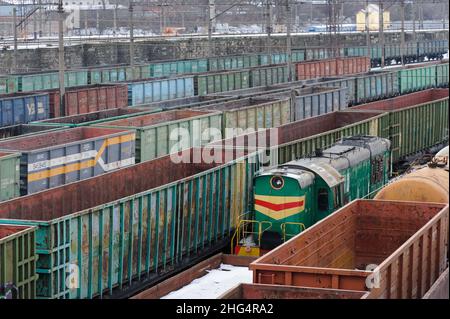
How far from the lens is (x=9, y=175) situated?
2022 cm

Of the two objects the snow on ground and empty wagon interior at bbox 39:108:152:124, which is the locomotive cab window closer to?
the snow on ground

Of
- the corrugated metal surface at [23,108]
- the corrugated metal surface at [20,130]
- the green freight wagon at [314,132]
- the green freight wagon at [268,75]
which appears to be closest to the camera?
the green freight wagon at [314,132]

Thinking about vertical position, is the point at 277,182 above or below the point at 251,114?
below

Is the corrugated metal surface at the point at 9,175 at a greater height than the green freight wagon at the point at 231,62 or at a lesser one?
lesser

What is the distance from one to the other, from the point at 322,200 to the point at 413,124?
14.4 metres

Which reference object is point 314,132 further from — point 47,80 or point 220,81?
point 47,80

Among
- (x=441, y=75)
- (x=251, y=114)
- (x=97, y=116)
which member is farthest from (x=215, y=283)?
(x=441, y=75)

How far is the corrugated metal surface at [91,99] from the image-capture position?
35281mm

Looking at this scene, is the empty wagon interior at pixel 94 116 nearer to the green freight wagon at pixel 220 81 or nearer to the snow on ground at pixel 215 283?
the snow on ground at pixel 215 283

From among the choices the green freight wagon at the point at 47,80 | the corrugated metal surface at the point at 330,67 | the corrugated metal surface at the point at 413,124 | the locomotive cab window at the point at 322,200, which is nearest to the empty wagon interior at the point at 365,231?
the locomotive cab window at the point at 322,200

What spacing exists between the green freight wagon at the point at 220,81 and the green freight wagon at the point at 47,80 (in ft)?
23.8

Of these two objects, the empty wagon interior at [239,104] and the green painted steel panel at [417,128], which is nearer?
the green painted steel panel at [417,128]

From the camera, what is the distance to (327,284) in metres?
13.1

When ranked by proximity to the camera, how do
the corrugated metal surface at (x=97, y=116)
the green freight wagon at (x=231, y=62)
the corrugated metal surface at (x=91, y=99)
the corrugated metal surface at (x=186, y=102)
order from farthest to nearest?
the green freight wagon at (x=231, y=62) → the corrugated metal surface at (x=91, y=99) → the corrugated metal surface at (x=186, y=102) → the corrugated metal surface at (x=97, y=116)
